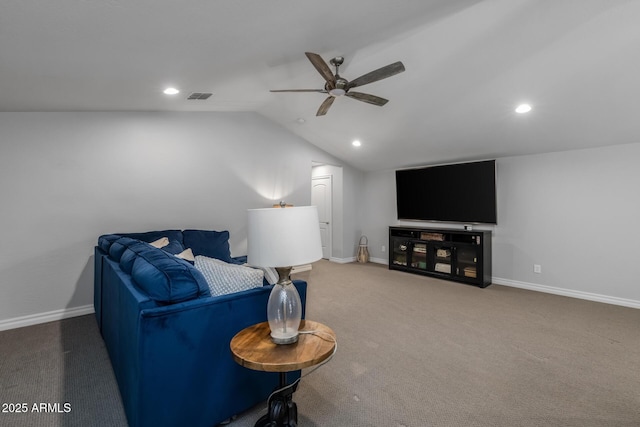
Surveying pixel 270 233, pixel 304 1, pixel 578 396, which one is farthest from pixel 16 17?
pixel 578 396

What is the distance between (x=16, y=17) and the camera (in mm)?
1498

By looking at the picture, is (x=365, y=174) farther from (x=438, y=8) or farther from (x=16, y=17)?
(x=16, y=17)

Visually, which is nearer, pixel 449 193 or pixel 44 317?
pixel 44 317

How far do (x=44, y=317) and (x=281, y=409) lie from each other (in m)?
3.41

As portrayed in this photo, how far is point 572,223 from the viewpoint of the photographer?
162 inches

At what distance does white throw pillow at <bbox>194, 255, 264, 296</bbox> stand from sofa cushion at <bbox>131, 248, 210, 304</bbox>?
0.40 ft

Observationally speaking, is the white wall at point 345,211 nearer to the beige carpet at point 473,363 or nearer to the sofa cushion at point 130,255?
the beige carpet at point 473,363

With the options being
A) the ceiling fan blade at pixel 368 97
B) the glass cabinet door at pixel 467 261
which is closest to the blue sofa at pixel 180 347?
the ceiling fan blade at pixel 368 97

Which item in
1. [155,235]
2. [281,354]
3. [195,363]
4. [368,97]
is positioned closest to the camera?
[281,354]

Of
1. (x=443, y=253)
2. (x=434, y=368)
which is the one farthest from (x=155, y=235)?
(x=443, y=253)

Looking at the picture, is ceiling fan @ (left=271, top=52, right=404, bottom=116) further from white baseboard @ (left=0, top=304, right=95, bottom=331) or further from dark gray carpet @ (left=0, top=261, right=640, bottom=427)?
white baseboard @ (left=0, top=304, right=95, bottom=331)

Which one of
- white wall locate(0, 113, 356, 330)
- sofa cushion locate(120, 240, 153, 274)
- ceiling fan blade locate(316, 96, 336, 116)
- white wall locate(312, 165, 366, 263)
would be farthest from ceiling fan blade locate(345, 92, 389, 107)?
white wall locate(312, 165, 366, 263)

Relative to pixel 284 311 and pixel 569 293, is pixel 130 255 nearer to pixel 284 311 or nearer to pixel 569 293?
pixel 284 311

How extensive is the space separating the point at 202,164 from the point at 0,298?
261 centimetres
